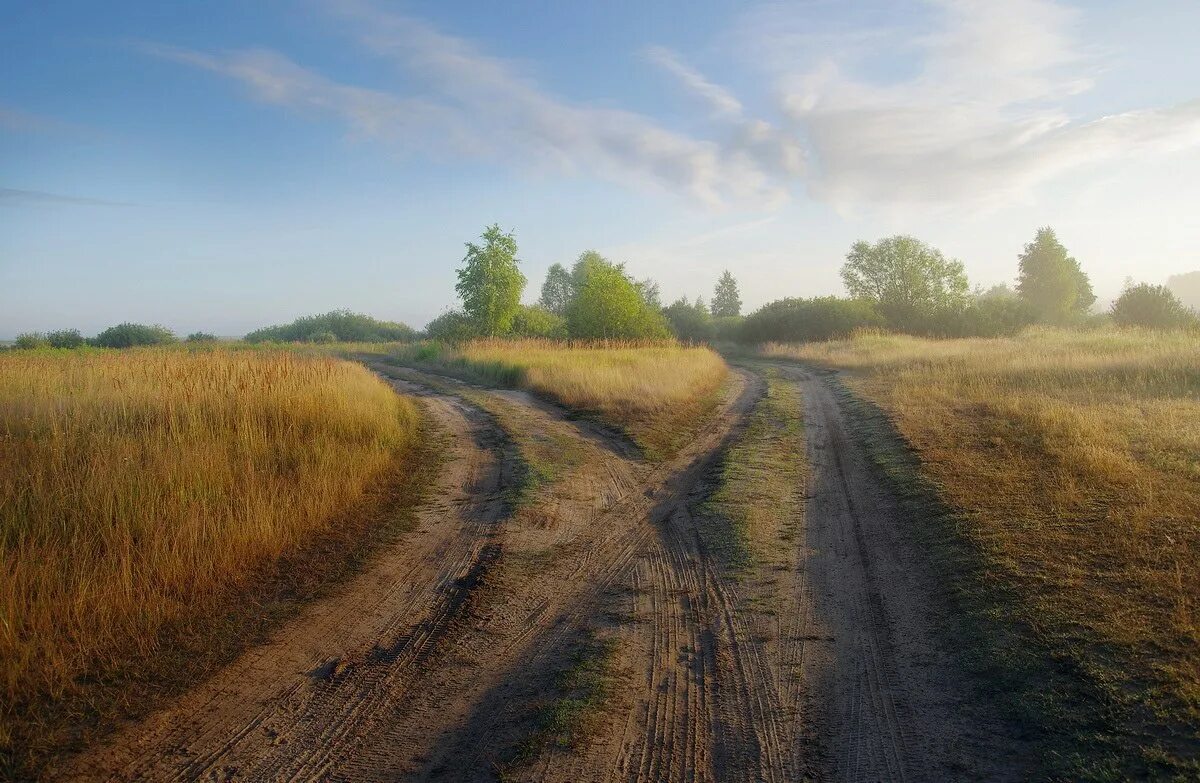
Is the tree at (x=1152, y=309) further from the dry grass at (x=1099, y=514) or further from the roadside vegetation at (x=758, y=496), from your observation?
the roadside vegetation at (x=758, y=496)

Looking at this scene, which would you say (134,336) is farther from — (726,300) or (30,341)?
(726,300)

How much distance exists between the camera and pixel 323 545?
621 cm

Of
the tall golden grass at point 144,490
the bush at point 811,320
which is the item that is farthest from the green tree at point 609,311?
the tall golden grass at point 144,490

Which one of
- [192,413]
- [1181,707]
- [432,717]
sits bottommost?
[432,717]

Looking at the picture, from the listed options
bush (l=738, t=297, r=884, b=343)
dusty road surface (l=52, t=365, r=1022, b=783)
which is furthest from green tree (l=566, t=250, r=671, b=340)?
dusty road surface (l=52, t=365, r=1022, b=783)

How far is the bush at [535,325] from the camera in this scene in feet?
125

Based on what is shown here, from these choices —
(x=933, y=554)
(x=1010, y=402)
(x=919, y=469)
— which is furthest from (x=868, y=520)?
(x=1010, y=402)

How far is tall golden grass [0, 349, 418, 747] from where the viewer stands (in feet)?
13.6

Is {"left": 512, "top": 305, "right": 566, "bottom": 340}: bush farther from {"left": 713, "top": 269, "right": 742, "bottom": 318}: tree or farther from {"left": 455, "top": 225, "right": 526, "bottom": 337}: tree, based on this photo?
{"left": 713, "top": 269, "right": 742, "bottom": 318}: tree

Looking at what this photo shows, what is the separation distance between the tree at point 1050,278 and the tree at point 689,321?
2830cm

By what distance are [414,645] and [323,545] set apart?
2265 mm

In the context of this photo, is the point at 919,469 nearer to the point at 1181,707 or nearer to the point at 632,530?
the point at 632,530

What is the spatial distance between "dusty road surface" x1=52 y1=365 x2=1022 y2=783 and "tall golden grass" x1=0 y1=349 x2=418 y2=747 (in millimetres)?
859

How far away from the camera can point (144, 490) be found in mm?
5828
